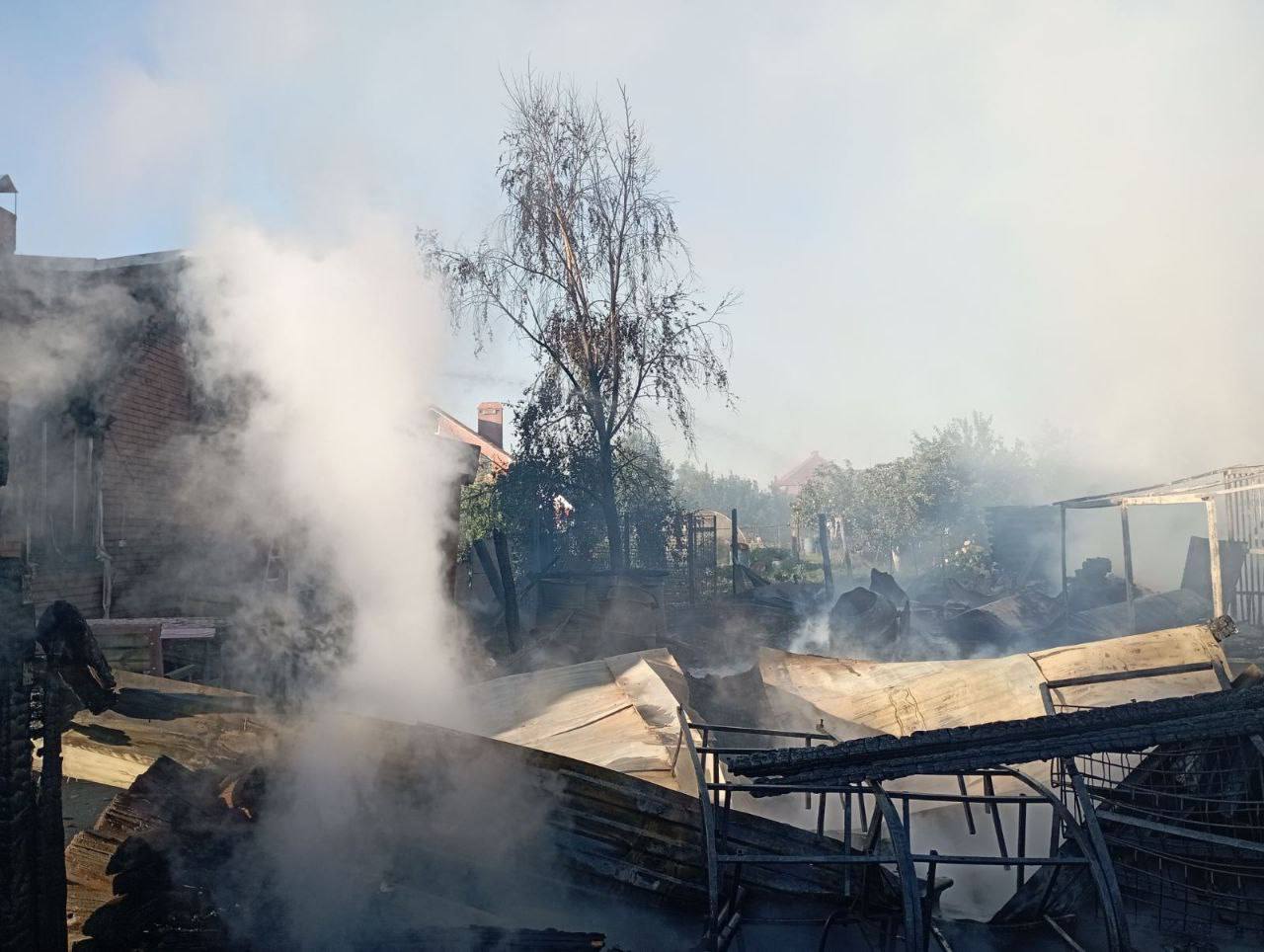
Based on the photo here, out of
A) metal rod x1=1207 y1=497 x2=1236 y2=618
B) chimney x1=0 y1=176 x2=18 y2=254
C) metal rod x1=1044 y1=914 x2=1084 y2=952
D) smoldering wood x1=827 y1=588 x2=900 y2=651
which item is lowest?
metal rod x1=1044 y1=914 x2=1084 y2=952

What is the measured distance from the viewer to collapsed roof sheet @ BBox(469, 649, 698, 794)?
571 centimetres

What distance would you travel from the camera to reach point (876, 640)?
12406mm

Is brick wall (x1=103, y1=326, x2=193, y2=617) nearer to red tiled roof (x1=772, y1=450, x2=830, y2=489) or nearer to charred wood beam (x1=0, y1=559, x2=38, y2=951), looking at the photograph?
charred wood beam (x1=0, y1=559, x2=38, y2=951)

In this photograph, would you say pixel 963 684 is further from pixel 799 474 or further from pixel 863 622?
pixel 799 474

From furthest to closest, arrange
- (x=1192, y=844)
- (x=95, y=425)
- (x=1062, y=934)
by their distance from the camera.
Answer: (x=95, y=425) < (x=1062, y=934) < (x=1192, y=844)

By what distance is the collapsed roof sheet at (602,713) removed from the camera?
571 cm

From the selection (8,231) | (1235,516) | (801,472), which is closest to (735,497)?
(801,472)

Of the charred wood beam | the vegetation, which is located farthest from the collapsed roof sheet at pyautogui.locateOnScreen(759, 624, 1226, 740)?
the vegetation

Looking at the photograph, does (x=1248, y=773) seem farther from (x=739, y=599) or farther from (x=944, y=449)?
(x=944, y=449)

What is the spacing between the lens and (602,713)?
6703mm

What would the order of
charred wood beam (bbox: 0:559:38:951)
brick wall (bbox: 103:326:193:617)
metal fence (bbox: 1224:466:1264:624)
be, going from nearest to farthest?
charred wood beam (bbox: 0:559:38:951), brick wall (bbox: 103:326:193:617), metal fence (bbox: 1224:466:1264:624)

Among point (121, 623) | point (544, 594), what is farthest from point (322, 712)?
point (544, 594)

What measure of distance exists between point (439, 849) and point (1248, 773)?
154 inches

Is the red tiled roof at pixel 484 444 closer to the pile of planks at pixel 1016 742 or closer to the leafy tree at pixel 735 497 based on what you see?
the pile of planks at pixel 1016 742
